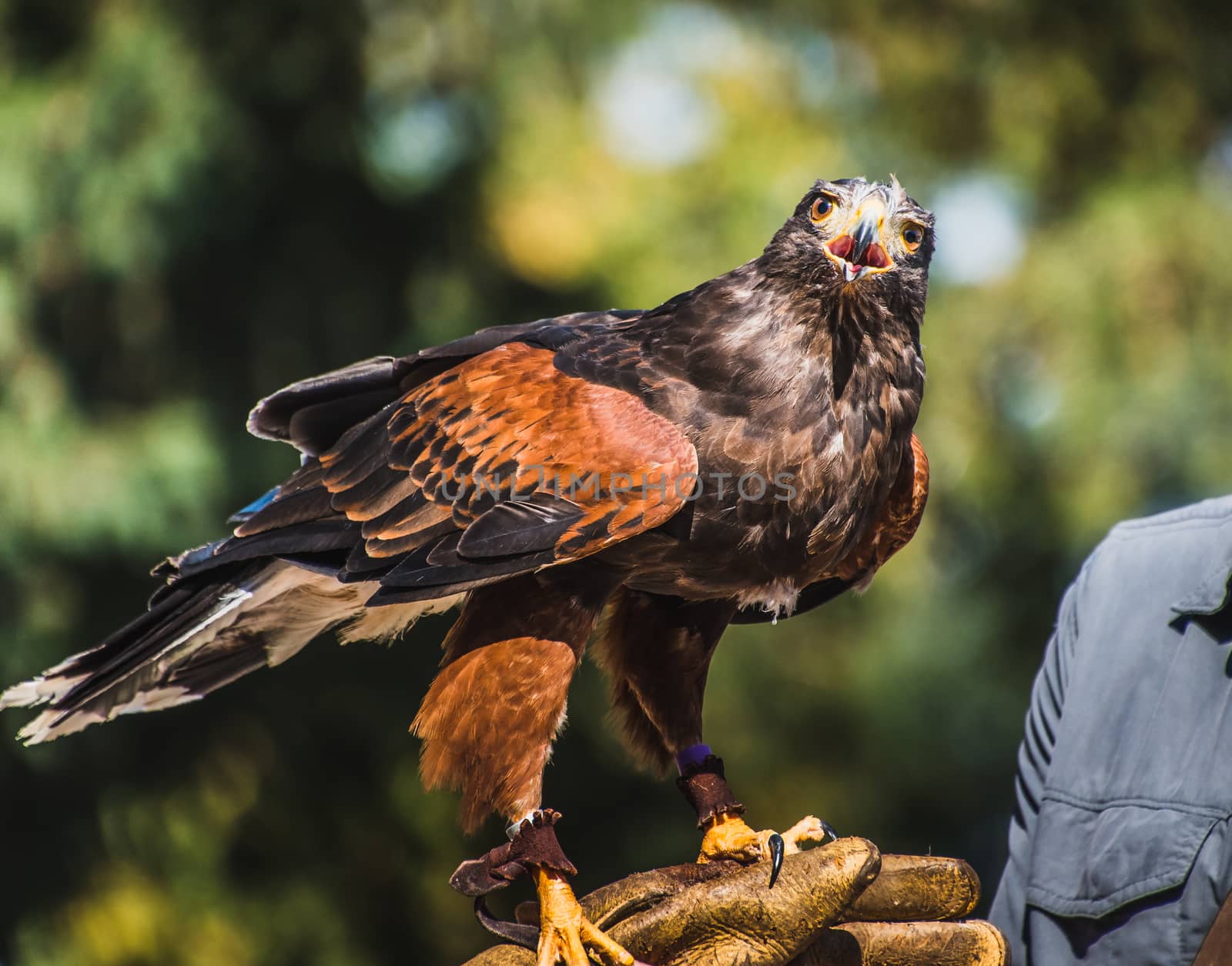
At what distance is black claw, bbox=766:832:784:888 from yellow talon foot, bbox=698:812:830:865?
0.05 meters

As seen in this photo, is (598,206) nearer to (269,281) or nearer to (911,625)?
(269,281)

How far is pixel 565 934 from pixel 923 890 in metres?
0.72

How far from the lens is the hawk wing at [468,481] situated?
2.24 metres

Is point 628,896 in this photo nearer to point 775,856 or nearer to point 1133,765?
point 775,856

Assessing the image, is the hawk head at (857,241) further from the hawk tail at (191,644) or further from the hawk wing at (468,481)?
the hawk tail at (191,644)

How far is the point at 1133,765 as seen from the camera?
2.55 m

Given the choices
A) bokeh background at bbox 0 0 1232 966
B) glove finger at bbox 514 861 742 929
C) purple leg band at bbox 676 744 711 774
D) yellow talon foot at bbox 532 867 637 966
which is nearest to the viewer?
yellow talon foot at bbox 532 867 637 966

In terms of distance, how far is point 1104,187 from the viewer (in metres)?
7.35

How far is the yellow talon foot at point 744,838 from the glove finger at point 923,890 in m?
0.15

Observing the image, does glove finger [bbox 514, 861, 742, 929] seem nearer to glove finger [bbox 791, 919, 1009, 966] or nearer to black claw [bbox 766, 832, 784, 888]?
black claw [bbox 766, 832, 784, 888]

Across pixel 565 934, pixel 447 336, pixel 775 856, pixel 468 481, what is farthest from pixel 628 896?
pixel 447 336

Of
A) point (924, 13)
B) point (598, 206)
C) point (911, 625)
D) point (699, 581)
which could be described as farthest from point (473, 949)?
point (924, 13)

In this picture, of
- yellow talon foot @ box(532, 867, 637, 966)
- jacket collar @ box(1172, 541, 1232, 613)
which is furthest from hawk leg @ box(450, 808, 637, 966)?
jacket collar @ box(1172, 541, 1232, 613)

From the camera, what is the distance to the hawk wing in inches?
88.2
